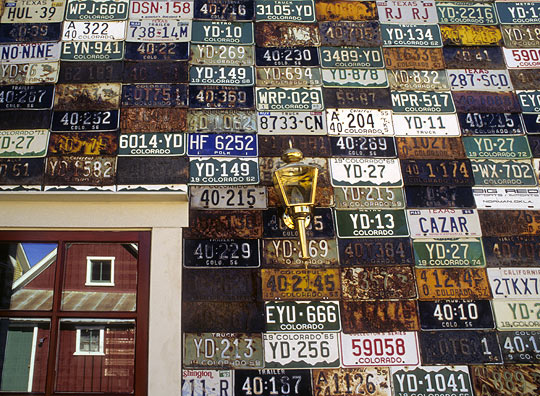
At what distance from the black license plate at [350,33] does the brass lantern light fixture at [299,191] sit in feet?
4.22

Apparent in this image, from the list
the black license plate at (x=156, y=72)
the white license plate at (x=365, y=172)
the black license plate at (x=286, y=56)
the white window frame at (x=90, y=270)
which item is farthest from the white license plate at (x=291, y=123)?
the white window frame at (x=90, y=270)

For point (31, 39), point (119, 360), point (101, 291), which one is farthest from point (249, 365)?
point (31, 39)

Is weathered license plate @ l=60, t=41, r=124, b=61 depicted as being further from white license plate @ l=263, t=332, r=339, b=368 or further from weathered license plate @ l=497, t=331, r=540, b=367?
weathered license plate @ l=497, t=331, r=540, b=367

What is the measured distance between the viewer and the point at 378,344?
3.20 m

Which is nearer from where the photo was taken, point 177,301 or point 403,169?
point 177,301

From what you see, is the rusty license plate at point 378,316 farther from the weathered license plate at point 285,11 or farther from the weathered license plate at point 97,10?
the weathered license plate at point 97,10

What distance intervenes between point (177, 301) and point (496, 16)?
137 inches

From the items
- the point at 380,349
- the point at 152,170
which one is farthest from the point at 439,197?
the point at 152,170

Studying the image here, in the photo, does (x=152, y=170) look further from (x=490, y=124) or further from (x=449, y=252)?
(x=490, y=124)

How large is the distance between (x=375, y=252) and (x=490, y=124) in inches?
54.9

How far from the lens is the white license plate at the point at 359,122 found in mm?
3748

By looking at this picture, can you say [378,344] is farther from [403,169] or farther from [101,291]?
[101,291]

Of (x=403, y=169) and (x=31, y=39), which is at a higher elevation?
(x=31, y=39)

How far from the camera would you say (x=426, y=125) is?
380 cm
